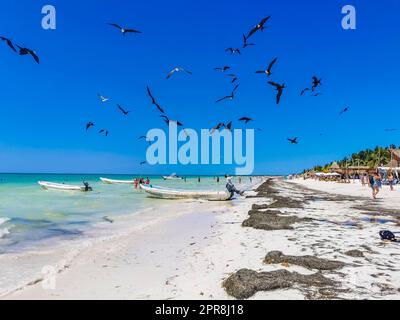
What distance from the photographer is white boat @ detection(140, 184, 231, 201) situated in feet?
103

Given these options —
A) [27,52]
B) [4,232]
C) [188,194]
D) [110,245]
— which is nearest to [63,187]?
[188,194]

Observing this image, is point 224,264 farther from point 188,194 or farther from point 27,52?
point 188,194

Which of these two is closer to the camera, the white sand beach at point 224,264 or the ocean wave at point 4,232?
the white sand beach at point 224,264

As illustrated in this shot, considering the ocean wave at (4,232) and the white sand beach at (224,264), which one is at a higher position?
the white sand beach at (224,264)

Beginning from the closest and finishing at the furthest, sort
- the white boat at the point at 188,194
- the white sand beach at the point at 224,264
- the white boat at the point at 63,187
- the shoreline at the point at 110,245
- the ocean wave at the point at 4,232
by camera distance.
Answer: the white sand beach at the point at 224,264 → the shoreline at the point at 110,245 → the ocean wave at the point at 4,232 → the white boat at the point at 188,194 → the white boat at the point at 63,187

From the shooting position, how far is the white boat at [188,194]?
31484 millimetres

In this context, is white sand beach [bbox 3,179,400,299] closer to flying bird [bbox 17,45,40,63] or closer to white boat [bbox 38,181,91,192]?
flying bird [bbox 17,45,40,63]

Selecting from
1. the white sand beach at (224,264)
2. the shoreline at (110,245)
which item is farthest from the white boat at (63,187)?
the white sand beach at (224,264)

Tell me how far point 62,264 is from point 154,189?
89.2ft

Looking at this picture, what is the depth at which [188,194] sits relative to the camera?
110 ft

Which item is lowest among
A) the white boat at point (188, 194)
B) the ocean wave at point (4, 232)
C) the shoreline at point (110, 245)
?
the ocean wave at point (4, 232)

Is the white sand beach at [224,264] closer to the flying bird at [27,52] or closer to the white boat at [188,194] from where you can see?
the flying bird at [27,52]

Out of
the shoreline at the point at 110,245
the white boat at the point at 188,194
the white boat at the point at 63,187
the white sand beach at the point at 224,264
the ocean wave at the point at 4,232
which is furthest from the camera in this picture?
the white boat at the point at 63,187

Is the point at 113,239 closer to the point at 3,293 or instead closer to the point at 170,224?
the point at 170,224
